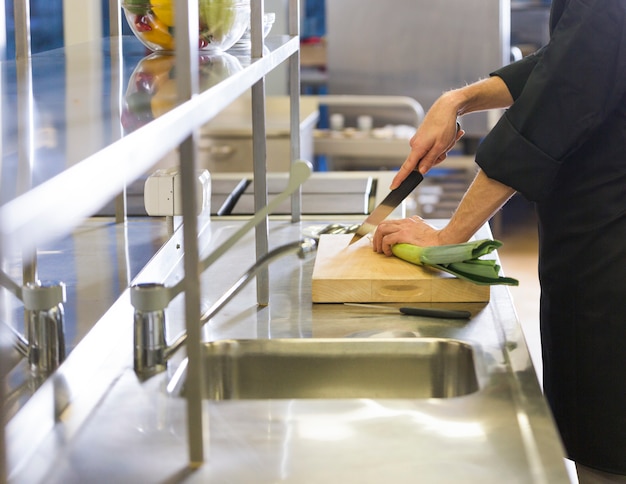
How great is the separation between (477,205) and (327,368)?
393mm

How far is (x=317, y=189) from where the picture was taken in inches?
101

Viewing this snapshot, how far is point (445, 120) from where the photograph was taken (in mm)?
1662

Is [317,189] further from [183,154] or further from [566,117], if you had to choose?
[183,154]

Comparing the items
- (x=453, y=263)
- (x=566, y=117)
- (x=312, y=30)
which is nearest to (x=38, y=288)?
(x=453, y=263)

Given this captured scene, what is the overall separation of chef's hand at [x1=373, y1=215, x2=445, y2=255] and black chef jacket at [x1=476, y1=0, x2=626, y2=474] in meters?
0.19

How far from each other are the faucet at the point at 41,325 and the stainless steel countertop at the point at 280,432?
0.03 metres

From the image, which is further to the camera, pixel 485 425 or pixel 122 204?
pixel 122 204

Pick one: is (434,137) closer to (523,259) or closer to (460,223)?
(460,223)

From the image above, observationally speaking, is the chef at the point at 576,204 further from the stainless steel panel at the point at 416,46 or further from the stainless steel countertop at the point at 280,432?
the stainless steel panel at the point at 416,46

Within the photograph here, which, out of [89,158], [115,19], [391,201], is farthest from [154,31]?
[89,158]

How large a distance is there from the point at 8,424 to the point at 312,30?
6054 mm

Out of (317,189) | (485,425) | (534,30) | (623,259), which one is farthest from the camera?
(534,30)

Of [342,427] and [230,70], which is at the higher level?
[230,70]

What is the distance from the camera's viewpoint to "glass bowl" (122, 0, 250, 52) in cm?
140
